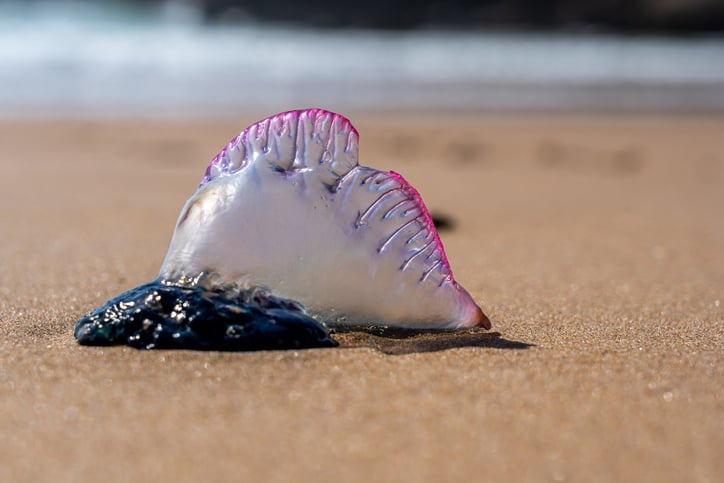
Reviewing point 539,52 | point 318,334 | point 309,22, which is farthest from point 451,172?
point 309,22

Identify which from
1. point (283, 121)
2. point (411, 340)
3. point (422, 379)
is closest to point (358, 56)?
point (283, 121)

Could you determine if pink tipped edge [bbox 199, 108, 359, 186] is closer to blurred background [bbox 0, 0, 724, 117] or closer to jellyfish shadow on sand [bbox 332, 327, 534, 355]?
jellyfish shadow on sand [bbox 332, 327, 534, 355]

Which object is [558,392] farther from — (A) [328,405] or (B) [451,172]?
(B) [451,172]

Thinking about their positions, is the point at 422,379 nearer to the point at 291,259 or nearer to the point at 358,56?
the point at 291,259

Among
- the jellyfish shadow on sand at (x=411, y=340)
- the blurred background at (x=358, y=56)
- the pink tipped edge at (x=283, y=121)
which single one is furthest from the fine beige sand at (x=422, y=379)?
the blurred background at (x=358, y=56)

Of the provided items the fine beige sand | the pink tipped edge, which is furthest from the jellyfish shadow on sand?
the pink tipped edge
